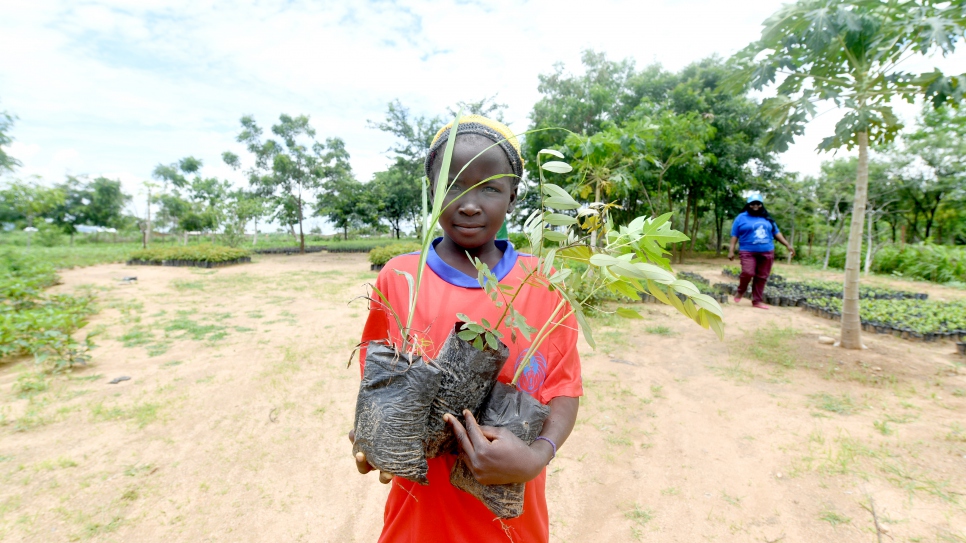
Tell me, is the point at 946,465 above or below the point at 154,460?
above

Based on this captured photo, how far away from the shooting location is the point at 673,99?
46.2ft

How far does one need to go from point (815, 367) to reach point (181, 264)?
54.6 feet

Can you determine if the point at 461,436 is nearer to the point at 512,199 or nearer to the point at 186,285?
the point at 512,199

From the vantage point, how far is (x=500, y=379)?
3.72 ft

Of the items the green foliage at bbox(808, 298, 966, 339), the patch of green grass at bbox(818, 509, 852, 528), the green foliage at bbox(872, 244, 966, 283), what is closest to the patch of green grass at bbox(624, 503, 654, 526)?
the patch of green grass at bbox(818, 509, 852, 528)

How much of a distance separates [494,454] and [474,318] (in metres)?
0.40

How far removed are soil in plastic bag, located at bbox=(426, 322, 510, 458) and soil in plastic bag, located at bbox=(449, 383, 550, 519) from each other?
5cm

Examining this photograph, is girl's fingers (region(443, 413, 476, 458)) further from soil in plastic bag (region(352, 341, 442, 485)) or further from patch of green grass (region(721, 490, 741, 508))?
patch of green grass (region(721, 490, 741, 508))

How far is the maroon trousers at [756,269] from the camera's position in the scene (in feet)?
22.9

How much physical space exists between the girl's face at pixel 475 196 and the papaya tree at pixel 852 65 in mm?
4395

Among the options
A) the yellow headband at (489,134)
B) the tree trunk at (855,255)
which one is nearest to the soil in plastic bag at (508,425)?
the yellow headband at (489,134)

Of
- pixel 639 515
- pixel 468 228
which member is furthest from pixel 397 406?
pixel 639 515

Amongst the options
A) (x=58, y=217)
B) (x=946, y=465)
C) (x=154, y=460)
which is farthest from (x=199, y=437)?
(x=58, y=217)

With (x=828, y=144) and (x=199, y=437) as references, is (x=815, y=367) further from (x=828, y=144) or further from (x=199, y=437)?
(x=199, y=437)
